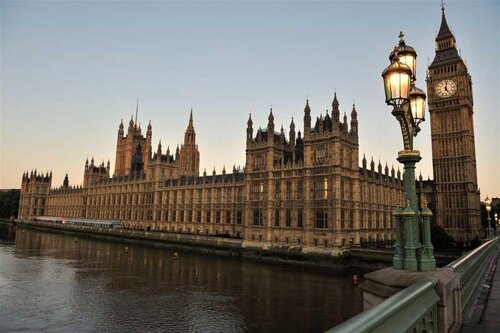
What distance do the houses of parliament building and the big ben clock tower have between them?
0.22 metres

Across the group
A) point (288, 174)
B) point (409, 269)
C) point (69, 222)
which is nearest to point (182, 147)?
point (69, 222)

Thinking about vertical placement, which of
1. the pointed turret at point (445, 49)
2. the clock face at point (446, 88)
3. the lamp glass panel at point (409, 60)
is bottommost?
the lamp glass panel at point (409, 60)

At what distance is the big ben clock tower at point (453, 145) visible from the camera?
76.1 metres

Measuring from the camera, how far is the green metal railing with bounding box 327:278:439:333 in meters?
3.35

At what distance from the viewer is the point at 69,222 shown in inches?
5438

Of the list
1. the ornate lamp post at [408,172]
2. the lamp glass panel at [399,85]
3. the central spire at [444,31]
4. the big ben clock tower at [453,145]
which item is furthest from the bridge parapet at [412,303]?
the central spire at [444,31]

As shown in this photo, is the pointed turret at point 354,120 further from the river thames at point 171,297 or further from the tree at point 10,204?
the tree at point 10,204

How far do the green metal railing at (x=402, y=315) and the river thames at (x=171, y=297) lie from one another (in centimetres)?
2163

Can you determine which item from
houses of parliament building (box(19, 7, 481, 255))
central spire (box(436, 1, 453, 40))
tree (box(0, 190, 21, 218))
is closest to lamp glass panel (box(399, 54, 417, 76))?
houses of parliament building (box(19, 7, 481, 255))

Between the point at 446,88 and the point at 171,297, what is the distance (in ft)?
257

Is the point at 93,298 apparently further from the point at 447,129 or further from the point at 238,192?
the point at 447,129

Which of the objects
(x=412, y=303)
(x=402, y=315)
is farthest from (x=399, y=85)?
(x=402, y=315)

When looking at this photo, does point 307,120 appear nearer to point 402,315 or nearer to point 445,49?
point 445,49

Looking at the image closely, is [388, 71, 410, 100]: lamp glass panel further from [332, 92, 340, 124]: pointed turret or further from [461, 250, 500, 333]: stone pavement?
[332, 92, 340, 124]: pointed turret
